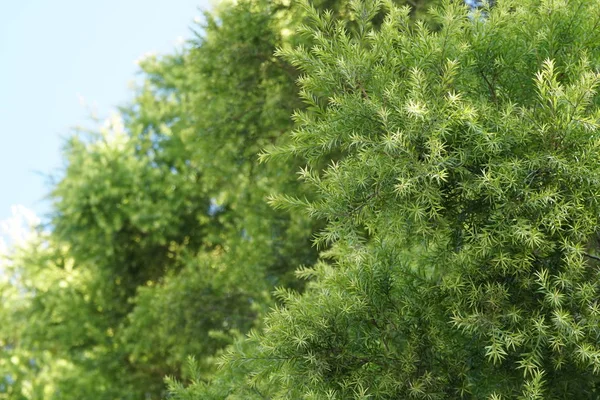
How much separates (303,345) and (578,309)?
6.84 ft

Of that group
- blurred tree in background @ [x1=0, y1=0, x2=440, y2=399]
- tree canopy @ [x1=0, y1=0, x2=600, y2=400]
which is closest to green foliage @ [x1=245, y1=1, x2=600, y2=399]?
tree canopy @ [x1=0, y1=0, x2=600, y2=400]

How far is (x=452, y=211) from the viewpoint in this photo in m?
6.38

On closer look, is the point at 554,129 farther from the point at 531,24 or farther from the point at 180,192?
the point at 180,192

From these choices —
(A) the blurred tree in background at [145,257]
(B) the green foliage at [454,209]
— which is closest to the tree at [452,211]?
(B) the green foliage at [454,209]

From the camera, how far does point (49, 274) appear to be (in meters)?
25.7

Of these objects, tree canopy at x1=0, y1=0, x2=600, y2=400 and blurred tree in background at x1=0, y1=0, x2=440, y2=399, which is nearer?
tree canopy at x1=0, y1=0, x2=600, y2=400

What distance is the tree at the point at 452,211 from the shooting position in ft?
19.5

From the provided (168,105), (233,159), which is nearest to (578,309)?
(233,159)

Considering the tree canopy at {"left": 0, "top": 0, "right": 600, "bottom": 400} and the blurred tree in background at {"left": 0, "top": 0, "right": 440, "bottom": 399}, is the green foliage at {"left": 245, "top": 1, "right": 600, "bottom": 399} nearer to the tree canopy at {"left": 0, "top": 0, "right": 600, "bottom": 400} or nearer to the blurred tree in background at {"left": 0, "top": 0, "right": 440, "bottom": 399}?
the tree canopy at {"left": 0, "top": 0, "right": 600, "bottom": 400}

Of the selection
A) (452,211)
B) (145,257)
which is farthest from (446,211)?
(145,257)

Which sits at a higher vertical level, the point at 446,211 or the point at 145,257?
the point at 446,211

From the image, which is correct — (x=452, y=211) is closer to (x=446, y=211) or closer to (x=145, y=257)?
(x=446, y=211)

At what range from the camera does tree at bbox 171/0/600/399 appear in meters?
5.96

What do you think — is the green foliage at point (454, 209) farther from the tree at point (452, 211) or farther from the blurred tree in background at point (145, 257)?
the blurred tree in background at point (145, 257)
